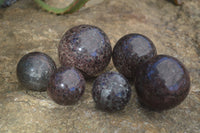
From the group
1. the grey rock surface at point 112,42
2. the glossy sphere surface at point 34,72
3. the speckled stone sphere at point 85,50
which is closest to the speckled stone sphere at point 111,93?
the grey rock surface at point 112,42

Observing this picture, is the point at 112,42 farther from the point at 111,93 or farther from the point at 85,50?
the point at 111,93

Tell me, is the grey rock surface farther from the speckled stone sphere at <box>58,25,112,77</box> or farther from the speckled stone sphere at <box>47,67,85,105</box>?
the speckled stone sphere at <box>58,25,112,77</box>

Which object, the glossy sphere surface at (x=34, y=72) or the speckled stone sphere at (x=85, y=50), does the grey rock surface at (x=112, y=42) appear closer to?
the glossy sphere surface at (x=34, y=72)

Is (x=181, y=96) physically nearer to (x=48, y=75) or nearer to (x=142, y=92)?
(x=142, y=92)

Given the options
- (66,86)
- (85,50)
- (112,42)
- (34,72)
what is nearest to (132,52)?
(85,50)

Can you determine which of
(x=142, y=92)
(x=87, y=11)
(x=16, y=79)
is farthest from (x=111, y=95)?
(x=87, y=11)

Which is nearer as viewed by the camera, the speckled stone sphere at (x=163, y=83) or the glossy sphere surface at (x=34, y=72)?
the speckled stone sphere at (x=163, y=83)
